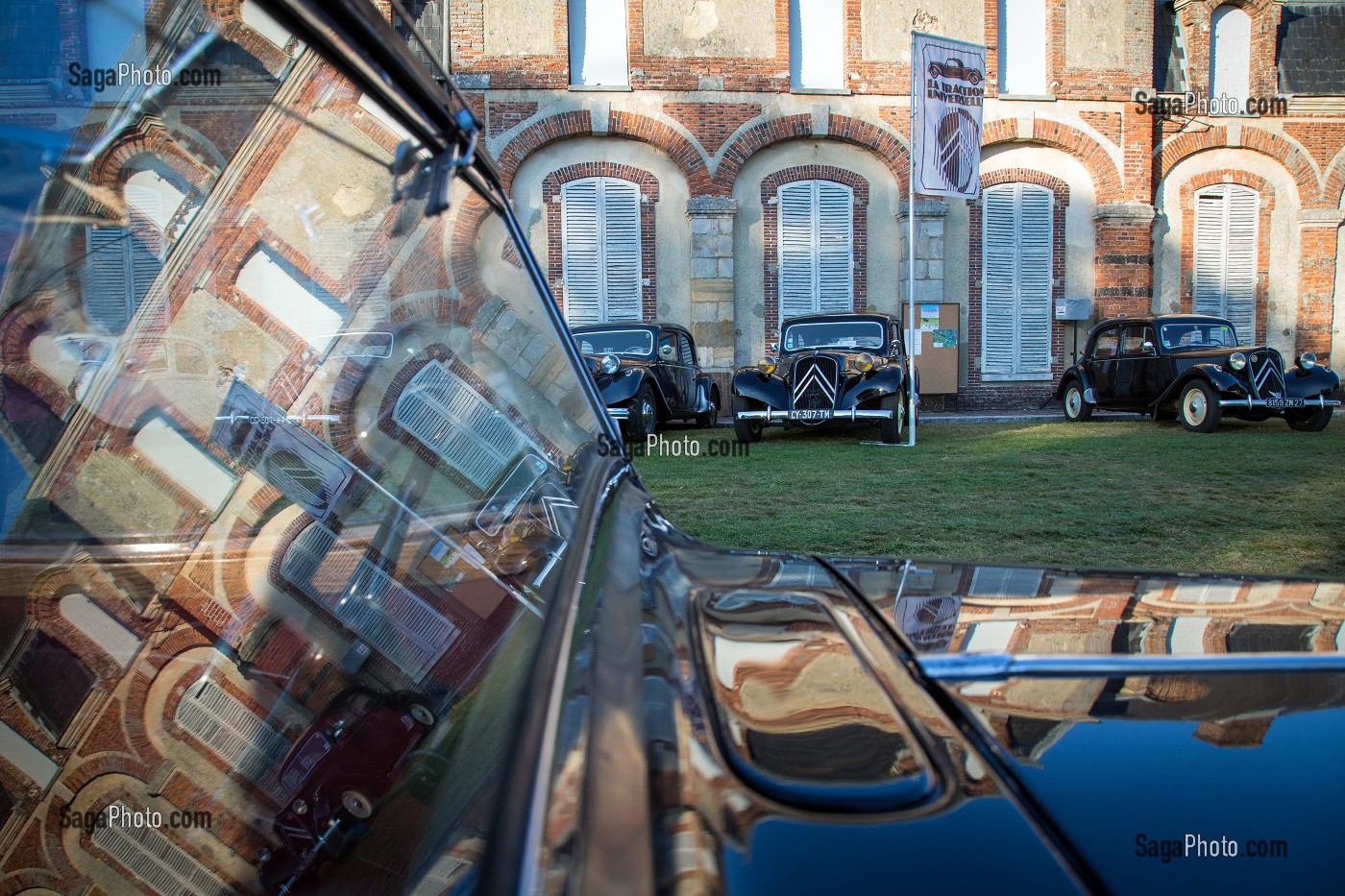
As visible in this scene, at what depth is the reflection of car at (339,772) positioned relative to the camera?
79 cm

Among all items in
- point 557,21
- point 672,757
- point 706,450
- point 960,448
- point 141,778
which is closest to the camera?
point 672,757

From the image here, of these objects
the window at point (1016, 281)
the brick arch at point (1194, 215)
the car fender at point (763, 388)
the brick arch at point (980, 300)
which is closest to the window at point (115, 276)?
the car fender at point (763, 388)

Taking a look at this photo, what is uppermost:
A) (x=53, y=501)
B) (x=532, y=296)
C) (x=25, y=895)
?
(x=532, y=296)

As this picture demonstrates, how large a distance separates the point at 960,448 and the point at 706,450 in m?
2.57

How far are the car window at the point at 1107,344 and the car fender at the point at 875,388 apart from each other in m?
4.61

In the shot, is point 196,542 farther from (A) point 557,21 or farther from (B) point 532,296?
(A) point 557,21

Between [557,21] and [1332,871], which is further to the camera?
[557,21]

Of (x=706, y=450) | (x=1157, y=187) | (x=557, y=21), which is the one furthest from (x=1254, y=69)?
(x=706, y=450)

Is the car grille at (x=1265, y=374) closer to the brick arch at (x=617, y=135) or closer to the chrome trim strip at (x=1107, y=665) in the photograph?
the brick arch at (x=617, y=135)

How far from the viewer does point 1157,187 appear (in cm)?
1608

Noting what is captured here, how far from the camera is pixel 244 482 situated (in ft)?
3.43

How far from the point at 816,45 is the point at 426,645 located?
16.1 metres

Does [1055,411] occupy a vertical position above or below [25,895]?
below

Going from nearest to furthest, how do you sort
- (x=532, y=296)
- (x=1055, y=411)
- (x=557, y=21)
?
(x=532, y=296) → (x=557, y=21) → (x=1055, y=411)
